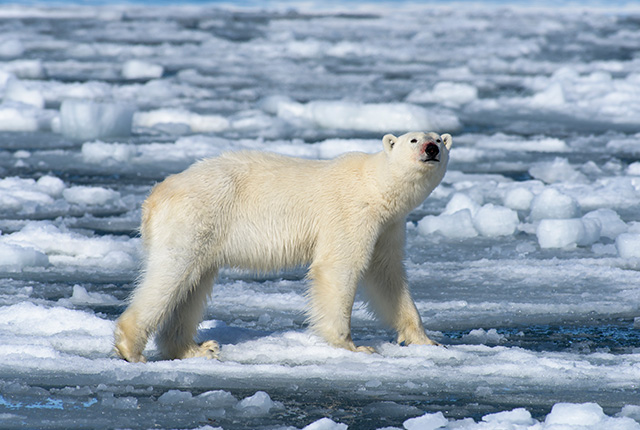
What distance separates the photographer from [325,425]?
122 inches

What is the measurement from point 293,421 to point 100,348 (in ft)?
3.84

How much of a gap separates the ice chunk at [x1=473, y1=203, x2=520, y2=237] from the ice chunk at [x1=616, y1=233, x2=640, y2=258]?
0.80m

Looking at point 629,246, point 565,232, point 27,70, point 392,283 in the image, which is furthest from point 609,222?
point 27,70

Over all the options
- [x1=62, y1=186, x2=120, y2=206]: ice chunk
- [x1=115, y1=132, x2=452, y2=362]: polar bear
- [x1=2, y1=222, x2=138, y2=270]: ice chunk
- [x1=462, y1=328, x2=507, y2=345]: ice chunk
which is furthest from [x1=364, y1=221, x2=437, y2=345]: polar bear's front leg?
[x1=62, y1=186, x2=120, y2=206]: ice chunk

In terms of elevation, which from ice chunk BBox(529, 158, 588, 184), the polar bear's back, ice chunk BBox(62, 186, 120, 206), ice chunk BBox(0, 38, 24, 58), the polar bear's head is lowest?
ice chunk BBox(62, 186, 120, 206)

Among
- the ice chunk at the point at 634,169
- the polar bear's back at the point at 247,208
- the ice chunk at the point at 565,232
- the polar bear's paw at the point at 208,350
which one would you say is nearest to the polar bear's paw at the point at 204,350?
the polar bear's paw at the point at 208,350

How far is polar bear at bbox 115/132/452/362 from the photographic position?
3.94 metres

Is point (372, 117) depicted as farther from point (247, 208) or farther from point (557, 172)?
point (247, 208)

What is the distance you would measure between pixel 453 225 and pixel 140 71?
9.82 meters

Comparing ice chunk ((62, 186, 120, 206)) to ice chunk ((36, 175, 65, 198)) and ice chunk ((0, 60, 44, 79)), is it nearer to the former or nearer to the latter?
ice chunk ((36, 175, 65, 198))

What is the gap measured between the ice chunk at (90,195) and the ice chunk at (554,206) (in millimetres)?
3245

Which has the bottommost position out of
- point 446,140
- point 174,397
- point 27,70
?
point 174,397

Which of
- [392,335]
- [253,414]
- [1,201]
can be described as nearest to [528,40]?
[1,201]

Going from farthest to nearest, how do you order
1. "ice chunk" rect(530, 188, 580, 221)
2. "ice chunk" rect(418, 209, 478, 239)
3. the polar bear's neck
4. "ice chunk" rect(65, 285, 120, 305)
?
"ice chunk" rect(530, 188, 580, 221)
"ice chunk" rect(418, 209, 478, 239)
"ice chunk" rect(65, 285, 120, 305)
the polar bear's neck
